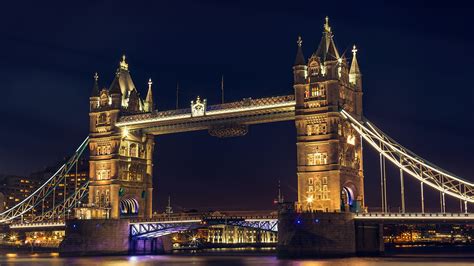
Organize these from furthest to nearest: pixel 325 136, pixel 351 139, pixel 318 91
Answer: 1. pixel 351 139
2. pixel 318 91
3. pixel 325 136

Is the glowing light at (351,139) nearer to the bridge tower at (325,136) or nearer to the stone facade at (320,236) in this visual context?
the bridge tower at (325,136)

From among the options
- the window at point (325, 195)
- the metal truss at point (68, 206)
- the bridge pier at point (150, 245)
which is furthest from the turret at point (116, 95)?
the window at point (325, 195)

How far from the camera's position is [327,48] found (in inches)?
3730

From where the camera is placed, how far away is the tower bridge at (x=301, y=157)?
8519cm

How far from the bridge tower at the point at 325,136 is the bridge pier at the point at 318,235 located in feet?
11.8

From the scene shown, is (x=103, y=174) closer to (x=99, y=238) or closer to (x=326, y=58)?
(x=99, y=238)

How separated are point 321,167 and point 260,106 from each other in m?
11.7

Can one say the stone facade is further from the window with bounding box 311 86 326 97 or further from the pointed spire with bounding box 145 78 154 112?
the pointed spire with bounding box 145 78 154 112

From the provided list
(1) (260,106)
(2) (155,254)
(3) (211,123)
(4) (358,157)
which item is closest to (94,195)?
(2) (155,254)

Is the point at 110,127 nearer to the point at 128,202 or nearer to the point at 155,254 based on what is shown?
the point at 128,202

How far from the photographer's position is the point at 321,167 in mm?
91312

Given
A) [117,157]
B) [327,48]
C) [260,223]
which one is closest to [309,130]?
[327,48]

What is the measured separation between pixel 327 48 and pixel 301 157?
1434 centimetres

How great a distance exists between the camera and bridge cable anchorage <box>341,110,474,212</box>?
82625mm
